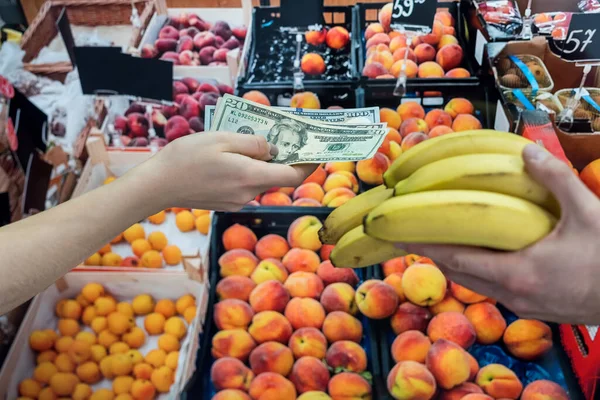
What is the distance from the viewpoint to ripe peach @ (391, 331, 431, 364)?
1.49 metres

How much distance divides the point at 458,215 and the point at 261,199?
3.98 ft

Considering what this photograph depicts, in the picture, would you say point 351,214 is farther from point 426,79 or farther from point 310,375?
point 426,79

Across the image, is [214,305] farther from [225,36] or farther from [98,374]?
[225,36]

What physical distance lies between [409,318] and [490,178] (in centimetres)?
83

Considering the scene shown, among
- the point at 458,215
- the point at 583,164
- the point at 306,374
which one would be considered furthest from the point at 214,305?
the point at 583,164

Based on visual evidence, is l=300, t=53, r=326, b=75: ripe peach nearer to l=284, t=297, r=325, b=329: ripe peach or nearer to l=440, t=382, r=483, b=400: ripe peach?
l=284, t=297, r=325, b=329: ripe peach

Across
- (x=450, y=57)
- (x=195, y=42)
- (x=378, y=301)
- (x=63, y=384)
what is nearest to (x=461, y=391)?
(x=378, y=301)

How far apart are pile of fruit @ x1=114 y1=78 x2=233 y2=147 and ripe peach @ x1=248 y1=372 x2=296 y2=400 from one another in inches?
47.4

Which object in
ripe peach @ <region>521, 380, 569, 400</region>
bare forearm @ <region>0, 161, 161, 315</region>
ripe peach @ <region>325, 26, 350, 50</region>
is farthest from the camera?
ripe peach @ <region>325, 26, 350, 50</region>

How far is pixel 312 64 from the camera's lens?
2.41 metres

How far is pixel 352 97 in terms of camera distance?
7.44 feet

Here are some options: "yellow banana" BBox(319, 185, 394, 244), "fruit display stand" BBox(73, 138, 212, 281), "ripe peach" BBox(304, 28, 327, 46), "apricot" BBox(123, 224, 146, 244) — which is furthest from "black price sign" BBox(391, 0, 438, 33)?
"apricot" BBox(123, 224, 146, 244)

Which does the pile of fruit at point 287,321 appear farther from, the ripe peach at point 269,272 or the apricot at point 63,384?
the apricot at point 63,384

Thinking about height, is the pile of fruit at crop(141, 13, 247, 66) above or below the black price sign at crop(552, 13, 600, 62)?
below
